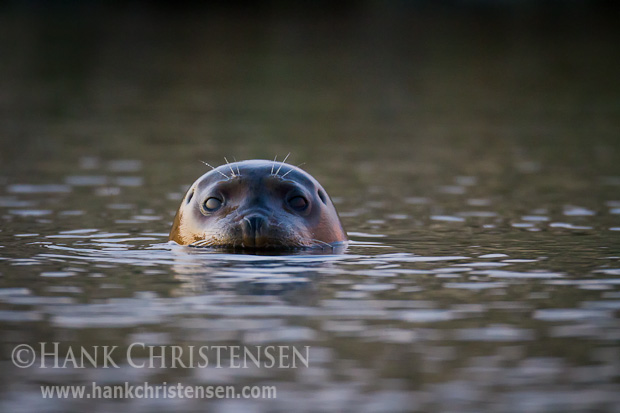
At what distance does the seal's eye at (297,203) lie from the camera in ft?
44.1

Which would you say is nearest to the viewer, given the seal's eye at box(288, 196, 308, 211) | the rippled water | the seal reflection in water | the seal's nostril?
the rippled water

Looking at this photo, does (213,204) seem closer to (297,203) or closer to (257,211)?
(257,211)

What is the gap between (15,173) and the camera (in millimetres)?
20922

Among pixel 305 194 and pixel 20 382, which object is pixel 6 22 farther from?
pixel 20 382

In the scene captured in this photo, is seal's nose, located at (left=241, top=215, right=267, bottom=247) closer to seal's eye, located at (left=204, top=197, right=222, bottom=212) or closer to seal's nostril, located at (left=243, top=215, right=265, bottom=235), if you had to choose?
seal's nostril, located at (left=243, top=215, right=265, bottom=235)

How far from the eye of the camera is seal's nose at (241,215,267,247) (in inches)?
507

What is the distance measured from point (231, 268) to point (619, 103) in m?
24.1

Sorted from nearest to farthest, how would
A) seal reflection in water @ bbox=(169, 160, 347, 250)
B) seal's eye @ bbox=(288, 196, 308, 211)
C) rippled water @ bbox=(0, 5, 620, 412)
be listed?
1. rippled water @ bbox=(0, 5, 620, 412)
2. seal reflection in water @ bbox=(169, 160, 347, 250)
3. seal's eye @ bbox=(288, 196, 308, 211)

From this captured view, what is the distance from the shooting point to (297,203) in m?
13.5

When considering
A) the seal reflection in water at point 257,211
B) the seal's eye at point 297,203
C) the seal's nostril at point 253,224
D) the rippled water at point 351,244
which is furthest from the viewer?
the seal's eye at point 297,203

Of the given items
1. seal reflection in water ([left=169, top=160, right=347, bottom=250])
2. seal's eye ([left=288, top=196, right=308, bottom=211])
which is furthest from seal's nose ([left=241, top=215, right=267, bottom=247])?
seal's eye ([left=288, top=196, right=308, bottom=211])

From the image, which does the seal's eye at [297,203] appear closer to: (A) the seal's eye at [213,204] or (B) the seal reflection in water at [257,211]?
(B) the seal reflection in water at [257,211]

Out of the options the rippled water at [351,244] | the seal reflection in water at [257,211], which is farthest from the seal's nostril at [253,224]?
the rippled water at [351,244]

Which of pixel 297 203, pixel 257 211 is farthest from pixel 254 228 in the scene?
pixel 297 203
